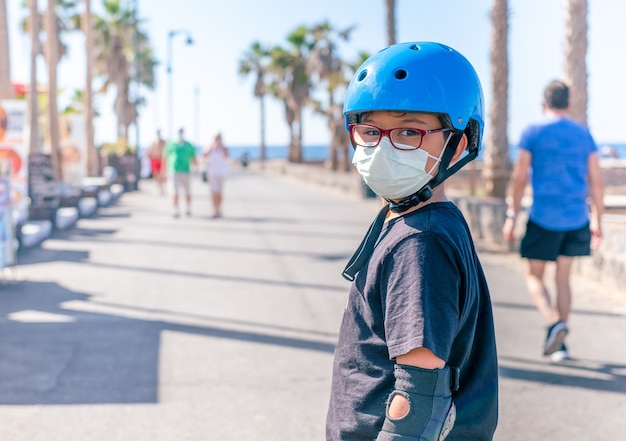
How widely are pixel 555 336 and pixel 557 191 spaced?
3.34 ft

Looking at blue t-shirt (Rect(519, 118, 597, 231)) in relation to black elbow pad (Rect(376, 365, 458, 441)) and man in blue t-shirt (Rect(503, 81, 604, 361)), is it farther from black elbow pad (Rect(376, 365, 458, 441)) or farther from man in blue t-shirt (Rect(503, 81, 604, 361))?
black elbow pad (Rect(376, 365, 458, 441))

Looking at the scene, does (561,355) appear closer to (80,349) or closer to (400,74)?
(80,349)

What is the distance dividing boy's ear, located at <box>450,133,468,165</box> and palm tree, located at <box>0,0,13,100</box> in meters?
15.1

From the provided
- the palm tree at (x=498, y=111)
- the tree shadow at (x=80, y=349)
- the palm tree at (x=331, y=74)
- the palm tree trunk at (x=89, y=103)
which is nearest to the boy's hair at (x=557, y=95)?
the tree shadow at (x=80, y=349)

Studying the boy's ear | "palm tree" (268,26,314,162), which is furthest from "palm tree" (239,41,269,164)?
the boy's ear

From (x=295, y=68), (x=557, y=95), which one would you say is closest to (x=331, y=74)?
(x=295, y=68)

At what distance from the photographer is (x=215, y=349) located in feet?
21.5

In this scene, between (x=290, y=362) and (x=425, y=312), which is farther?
(x=290, y=362)

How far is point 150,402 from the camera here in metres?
5.21

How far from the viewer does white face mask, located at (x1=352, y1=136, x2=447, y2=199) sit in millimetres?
2166

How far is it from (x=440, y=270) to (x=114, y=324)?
5847mm

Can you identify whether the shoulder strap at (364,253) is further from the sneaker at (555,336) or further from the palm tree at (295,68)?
the palm tree at (295,68)

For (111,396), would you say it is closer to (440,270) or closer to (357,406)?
(357,406)

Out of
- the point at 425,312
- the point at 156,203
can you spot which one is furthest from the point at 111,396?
the point at 156,203
